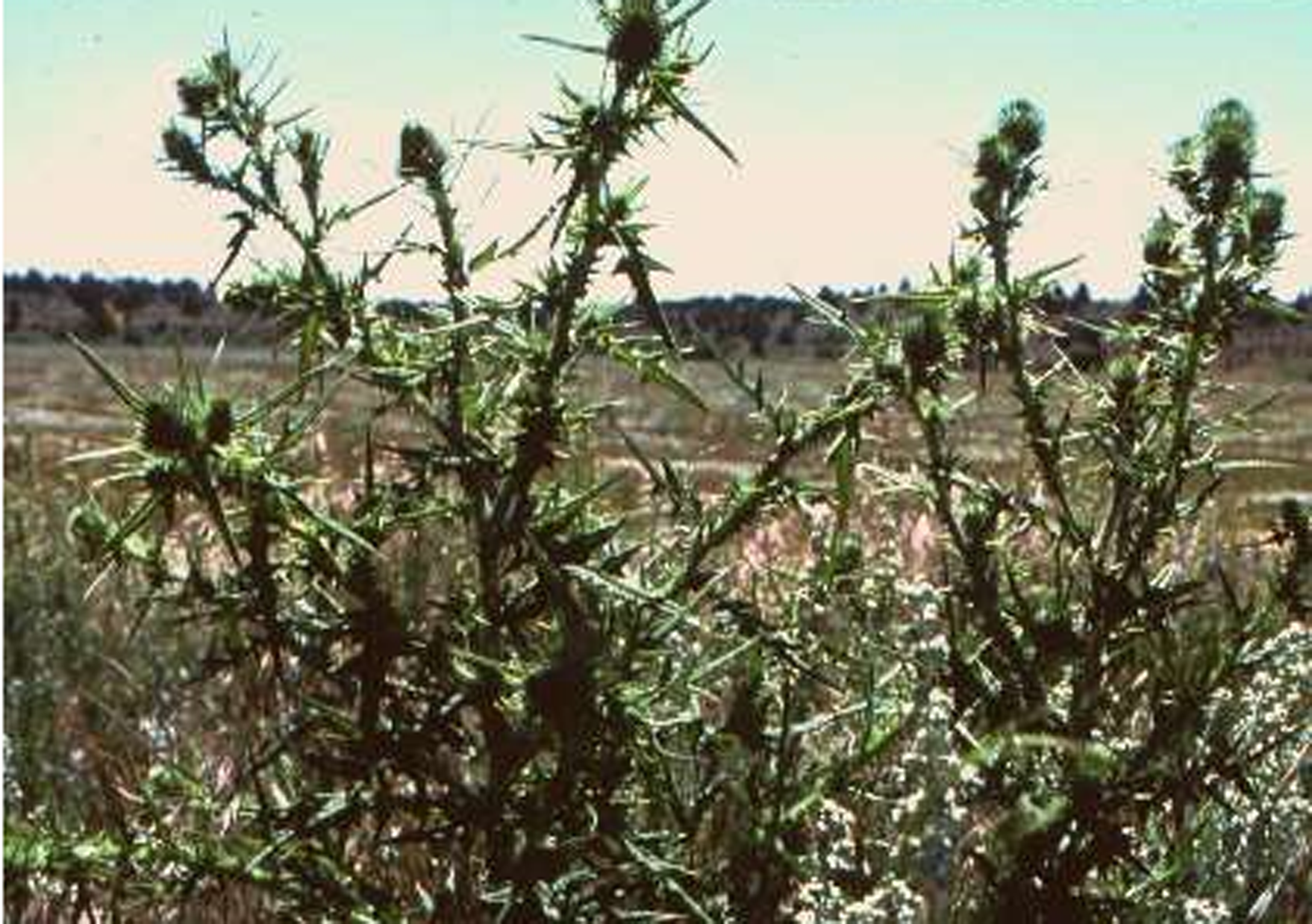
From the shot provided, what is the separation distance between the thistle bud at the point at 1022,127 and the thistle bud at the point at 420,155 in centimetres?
73

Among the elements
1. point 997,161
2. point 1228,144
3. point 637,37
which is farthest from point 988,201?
point 637,37

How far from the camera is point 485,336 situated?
200cm

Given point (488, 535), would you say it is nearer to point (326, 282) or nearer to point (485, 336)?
point (485, 336)

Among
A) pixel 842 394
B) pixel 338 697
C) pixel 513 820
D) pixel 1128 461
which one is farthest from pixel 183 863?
pixel 1128 461

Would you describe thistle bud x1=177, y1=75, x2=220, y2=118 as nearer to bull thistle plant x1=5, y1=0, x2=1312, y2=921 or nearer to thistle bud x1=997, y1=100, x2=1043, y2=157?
bull thistle plant x1=5, y1=0, x2=1312, y2=921

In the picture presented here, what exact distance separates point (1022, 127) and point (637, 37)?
2.37 ft

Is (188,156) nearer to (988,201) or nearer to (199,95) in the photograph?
(199,95)

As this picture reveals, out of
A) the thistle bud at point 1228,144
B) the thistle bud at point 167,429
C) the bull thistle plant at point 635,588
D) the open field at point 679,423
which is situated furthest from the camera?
the open field at point 679,423

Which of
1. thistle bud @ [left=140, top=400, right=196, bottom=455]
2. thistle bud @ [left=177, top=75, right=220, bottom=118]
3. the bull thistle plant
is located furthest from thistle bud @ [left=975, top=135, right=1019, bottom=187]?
thistle bud @ [left=140, top=400, right=196, bottom=455]

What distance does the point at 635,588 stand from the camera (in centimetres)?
185

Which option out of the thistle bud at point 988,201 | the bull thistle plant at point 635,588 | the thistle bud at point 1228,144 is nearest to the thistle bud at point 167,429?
the bull thistle plant at point 635,588

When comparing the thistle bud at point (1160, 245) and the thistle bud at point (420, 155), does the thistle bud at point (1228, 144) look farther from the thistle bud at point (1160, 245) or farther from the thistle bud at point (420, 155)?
the thistle bud at point (420, 155)

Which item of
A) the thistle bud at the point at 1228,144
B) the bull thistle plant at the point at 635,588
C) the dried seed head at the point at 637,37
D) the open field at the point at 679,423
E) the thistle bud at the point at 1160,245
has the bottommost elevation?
the open field at the point at 679,423

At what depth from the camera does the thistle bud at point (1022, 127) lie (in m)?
2.24
